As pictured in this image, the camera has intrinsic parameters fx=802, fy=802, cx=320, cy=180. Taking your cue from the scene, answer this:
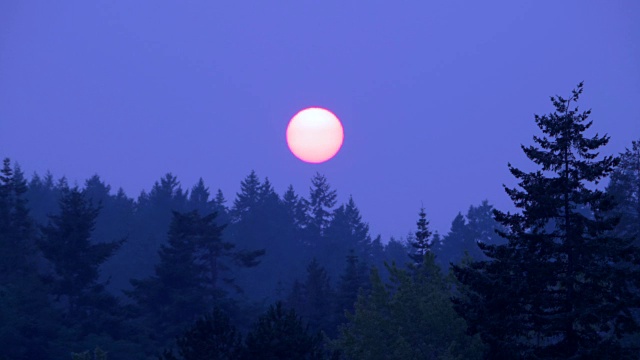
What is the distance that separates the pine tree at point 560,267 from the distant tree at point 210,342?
331 inches

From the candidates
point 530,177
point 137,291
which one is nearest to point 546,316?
point 530,177

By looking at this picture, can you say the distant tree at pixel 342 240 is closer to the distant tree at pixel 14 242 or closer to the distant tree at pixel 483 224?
the distant tree at pixel 483 224

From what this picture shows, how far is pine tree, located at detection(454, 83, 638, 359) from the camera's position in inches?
917

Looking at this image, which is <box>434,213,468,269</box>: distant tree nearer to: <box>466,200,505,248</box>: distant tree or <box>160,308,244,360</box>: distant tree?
<box>466,200,505,248</box>: distant tree

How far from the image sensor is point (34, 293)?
184ft

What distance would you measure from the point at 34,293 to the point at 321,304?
2239 cm

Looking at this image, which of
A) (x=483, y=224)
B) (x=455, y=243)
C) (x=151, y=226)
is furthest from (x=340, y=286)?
(x=483, y=224)

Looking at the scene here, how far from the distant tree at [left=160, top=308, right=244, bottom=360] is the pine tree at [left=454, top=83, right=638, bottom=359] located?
27.6 feet

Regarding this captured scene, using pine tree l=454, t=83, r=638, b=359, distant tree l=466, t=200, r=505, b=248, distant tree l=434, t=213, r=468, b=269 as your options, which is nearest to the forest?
pine tree l=454, t=83, r=638, b=359

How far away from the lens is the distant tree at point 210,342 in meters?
27.4

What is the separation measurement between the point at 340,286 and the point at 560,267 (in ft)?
153

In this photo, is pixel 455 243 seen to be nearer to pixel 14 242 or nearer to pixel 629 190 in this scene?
pixel 14 242

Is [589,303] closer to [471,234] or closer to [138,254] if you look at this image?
[138,254]

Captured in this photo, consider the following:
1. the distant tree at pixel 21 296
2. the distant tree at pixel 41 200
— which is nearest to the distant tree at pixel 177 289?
the distant tree at pixel 21 296
